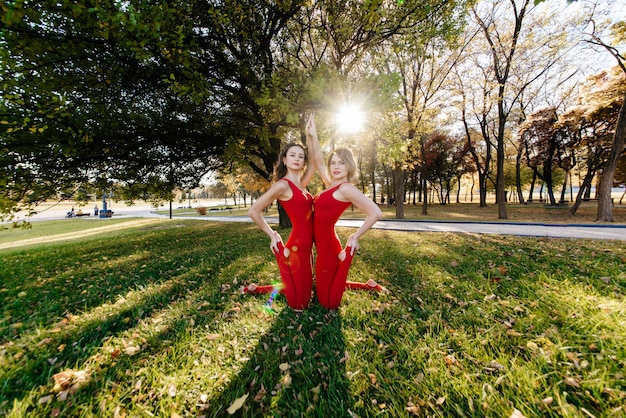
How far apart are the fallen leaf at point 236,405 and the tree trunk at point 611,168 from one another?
19.4 metres

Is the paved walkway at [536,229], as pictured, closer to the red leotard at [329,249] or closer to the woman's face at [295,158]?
the red leotard at [329,249]

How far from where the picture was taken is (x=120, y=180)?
8930 millimetres

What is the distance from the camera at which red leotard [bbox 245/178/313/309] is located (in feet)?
10.8

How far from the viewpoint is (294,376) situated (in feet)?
7.37

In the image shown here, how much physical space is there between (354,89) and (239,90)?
4.40 meters

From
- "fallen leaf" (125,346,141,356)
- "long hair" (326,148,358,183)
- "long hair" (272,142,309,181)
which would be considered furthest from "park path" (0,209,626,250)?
"fallen leaf" (125,346,141,356)

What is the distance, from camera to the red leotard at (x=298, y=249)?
10.8 ft

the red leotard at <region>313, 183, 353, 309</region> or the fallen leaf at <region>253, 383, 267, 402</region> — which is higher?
the red leotard at <region>313, 183, 353, 309</region>

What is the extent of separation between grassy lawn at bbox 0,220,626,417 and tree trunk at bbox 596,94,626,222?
475 inches

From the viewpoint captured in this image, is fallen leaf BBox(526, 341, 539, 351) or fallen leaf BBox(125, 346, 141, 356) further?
fallen leaf BBox(125, 346, 141, 356)

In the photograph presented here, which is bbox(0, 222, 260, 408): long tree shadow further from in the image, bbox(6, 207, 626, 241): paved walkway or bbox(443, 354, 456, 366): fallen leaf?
bbox(6, 207, 626, 241): paved walkway

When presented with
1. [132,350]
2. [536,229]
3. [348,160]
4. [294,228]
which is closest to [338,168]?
[348,160]

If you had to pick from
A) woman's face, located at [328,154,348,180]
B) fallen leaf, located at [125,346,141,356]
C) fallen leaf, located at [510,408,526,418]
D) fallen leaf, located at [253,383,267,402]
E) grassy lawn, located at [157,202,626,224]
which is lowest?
fallen leaf, located at [253,383,267,402]

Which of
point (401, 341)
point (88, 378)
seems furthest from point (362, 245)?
point (88, 378)
